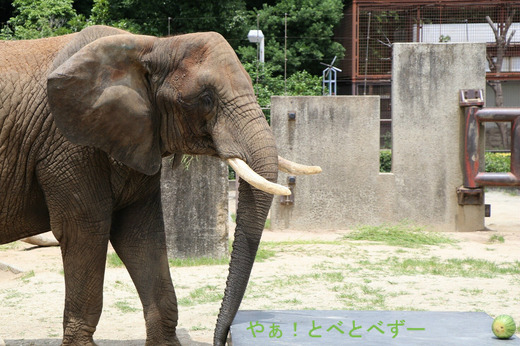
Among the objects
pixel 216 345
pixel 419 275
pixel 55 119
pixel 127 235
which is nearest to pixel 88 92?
pixel 55 119

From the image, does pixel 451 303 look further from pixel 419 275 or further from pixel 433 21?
pixel 433 21

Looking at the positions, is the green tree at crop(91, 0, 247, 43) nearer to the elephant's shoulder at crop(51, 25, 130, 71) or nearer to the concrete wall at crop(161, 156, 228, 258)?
the concrete wall at crop(161, 156, 228, 258)

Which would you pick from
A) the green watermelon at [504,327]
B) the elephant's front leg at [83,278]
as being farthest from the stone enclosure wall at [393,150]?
the green watermelon at [504,327]

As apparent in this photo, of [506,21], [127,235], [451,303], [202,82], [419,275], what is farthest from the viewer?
[506,21]

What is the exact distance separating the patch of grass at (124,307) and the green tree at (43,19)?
473 inches

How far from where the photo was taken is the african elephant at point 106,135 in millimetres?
4875

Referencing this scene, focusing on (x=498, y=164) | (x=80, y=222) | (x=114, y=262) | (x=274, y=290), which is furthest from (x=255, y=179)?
(x=498, y=164)

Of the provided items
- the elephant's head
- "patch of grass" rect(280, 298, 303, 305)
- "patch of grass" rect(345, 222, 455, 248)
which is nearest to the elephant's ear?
the elephant's head

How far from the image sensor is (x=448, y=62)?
12.6 metres

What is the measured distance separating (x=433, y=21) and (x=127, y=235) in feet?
60.0

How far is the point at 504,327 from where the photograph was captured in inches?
192

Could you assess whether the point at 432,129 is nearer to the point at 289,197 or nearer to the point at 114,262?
the point at 289,197

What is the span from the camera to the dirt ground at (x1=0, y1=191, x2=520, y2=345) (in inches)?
278

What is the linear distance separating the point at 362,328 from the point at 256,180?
53.8 inches
